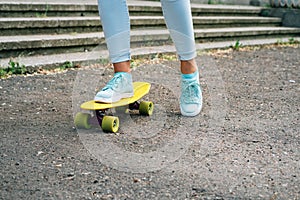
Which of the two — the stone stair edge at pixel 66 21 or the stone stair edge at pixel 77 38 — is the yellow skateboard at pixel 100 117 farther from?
the stone stair edge at pixel 66 21

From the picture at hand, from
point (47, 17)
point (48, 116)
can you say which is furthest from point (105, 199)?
point (47, 17)

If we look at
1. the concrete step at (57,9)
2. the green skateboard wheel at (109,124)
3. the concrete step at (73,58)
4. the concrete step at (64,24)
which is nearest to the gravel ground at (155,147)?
the green skateboard wheel at (109,124)

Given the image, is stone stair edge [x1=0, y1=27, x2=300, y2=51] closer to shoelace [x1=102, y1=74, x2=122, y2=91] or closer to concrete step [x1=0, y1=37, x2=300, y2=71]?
concrete step [x1=0, y1=37, x2=300, y2=71]

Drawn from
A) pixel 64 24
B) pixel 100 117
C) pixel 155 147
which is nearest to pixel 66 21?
pixel 64 24

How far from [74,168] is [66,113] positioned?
32.3 inches

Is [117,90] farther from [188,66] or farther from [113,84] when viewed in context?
[188,66]

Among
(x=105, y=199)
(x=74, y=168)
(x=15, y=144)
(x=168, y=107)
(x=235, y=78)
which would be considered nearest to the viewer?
(x=105, y=199)

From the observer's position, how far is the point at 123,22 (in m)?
2.50

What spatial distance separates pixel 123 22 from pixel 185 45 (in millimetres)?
340

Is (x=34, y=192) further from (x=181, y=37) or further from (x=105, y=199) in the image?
(x=181, y=37)

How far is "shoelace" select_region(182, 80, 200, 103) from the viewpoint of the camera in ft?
8.69

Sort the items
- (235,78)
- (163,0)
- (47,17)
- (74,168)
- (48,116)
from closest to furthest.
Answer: (74,168) < (163,0) < (48,116) < (235,78) < (47,17)

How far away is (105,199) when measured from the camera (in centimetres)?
171

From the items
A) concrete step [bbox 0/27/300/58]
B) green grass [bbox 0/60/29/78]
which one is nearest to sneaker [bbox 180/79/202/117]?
green grass [bbox 0/60/29/78]
